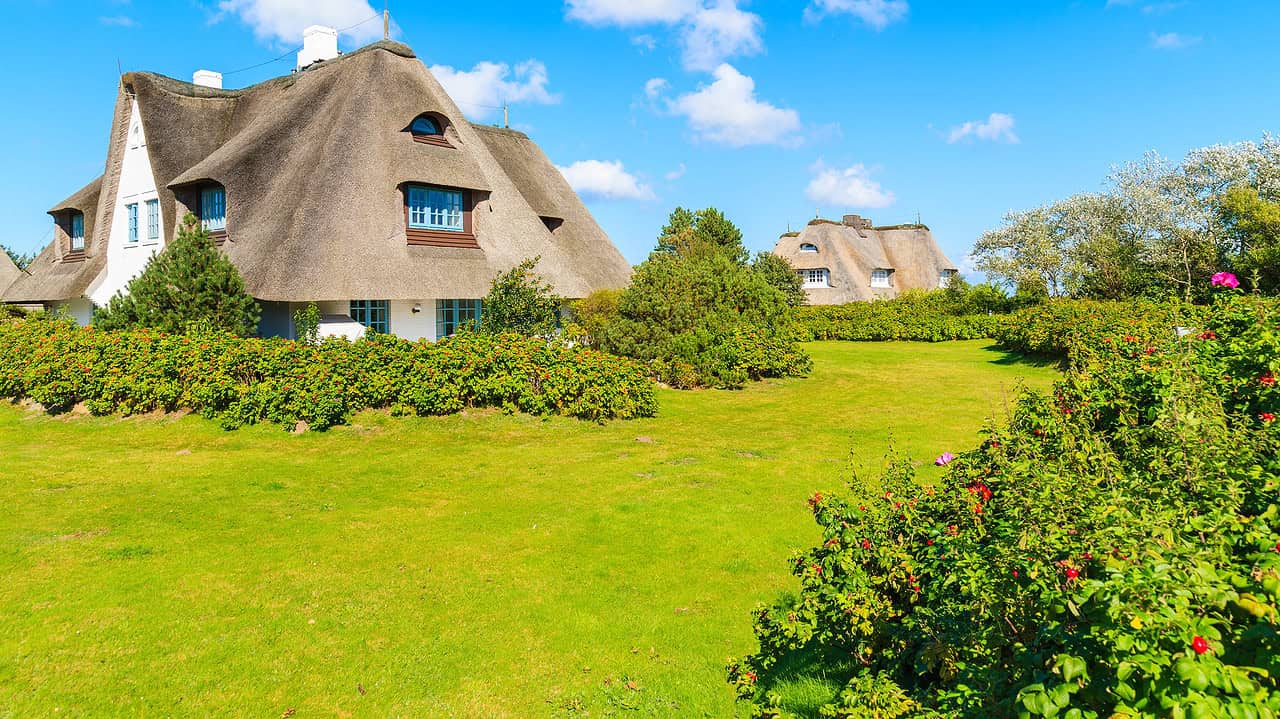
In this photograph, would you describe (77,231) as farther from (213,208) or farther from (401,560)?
(401,560)

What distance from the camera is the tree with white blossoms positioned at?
35375 mm

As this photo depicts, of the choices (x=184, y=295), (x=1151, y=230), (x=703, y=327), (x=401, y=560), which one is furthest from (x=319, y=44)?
(x=1151, y=230)

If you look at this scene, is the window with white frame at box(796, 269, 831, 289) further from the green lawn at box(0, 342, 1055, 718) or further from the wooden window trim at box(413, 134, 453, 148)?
the green lawn at box(0, 342, 1055, 718)

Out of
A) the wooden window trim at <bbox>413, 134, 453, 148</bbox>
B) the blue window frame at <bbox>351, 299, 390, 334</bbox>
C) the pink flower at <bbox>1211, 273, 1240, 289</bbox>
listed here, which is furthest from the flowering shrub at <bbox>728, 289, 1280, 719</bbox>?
the wooden window trim at <bbox>413, 134, 453, 148</bbox>

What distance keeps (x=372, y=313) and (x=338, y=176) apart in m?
3.61

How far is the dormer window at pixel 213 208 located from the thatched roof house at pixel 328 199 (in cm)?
6

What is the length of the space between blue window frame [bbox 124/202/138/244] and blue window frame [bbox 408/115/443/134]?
9.83 metres

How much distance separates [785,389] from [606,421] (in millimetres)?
6361

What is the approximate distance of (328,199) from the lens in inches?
777

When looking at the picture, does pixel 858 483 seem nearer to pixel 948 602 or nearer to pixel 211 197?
pixel 948 602

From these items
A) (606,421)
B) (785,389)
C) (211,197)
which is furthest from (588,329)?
(211,197)

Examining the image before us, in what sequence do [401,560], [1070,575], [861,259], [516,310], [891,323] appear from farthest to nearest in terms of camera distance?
[861,259]
[891,323]
[516,310]
[401,560]
[1070,575]

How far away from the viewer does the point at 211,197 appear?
2236cm

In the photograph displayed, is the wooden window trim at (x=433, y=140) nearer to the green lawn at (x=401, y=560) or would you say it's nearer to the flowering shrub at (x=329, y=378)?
the flowering shrub at (x=329, y=378)
